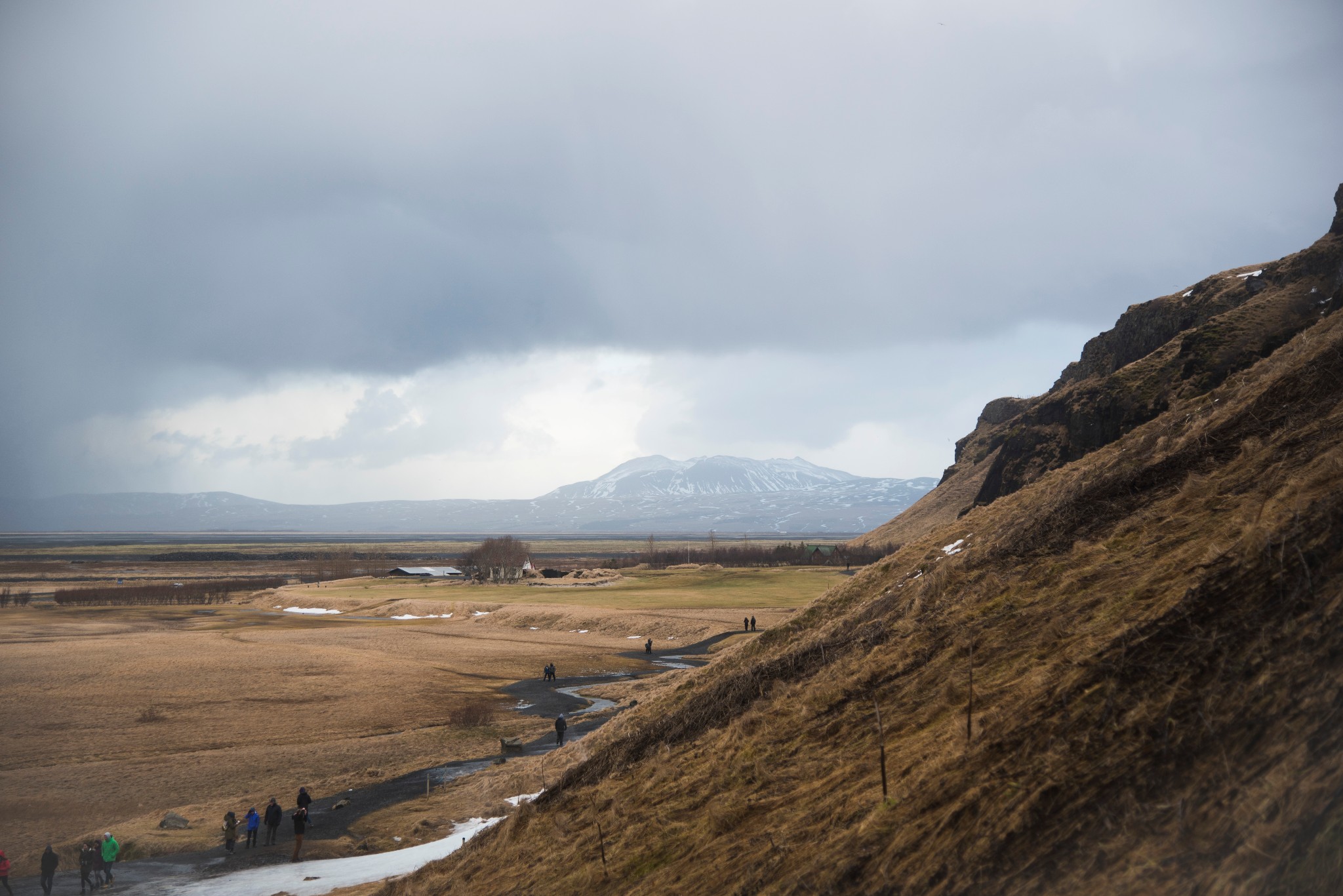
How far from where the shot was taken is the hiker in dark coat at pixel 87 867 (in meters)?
19.9

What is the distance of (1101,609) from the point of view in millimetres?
12641

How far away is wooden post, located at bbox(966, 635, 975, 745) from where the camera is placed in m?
10.9

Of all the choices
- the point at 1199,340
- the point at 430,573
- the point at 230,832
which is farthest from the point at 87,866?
the point at 430,573

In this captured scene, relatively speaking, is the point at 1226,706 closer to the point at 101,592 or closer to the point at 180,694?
the point at 180,694

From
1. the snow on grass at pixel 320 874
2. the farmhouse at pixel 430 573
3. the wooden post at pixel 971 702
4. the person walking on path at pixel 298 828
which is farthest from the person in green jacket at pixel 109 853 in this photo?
the farmhouse at pixel 430 573

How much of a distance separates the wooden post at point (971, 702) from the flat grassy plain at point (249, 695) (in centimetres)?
2473

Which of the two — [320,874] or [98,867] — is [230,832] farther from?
[320,874]

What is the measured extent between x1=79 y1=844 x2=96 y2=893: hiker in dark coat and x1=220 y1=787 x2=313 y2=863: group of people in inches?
134

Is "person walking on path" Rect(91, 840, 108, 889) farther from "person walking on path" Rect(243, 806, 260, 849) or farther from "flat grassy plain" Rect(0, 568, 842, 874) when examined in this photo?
"person walking on path" Rect(243, 806, 260, 849)

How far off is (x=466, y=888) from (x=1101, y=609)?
14140 millimetres

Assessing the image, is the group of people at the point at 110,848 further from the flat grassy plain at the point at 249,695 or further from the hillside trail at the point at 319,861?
the flat grassy plain at the point at 249,695

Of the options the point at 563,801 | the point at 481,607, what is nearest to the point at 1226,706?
the point at 563,801

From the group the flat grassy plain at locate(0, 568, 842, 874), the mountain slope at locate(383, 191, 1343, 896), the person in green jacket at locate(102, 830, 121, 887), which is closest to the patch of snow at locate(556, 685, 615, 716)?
the flat grassy plain at locate(0, 568, 842, 874)

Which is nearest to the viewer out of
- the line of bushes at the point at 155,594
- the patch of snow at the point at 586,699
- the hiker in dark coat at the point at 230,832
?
the hiker in dark coat at the point at 230,832
